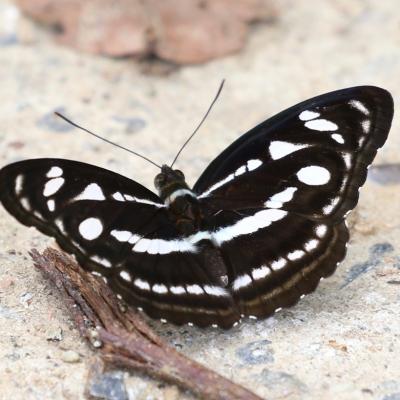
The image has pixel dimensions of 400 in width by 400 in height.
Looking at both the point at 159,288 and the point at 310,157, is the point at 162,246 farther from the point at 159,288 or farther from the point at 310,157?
the point at 310,157

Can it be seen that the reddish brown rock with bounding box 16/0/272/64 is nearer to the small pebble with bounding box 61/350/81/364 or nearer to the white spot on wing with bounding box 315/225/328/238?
the white spot on wing with bounding box 315/225/328/238

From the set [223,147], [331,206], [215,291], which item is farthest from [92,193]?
[223,147]

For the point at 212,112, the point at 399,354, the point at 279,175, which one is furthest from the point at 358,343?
the point at 212,112

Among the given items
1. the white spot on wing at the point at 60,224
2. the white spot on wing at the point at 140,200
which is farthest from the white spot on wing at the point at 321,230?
the white spot on wing at the point at 60,224

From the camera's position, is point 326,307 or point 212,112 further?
point 212,112

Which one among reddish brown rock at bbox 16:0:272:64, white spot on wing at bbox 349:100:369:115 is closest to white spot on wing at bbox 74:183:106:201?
white spot on wing at bbox 349:100:369:115

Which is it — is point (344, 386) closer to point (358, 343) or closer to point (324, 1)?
point (358, 343)

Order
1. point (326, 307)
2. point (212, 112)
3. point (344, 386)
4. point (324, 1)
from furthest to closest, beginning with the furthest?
1. point (324, 1)
2. point (212, 112)
3. point (326, 307)
4. point (344, 386)
